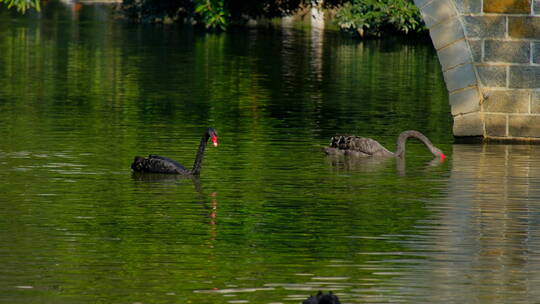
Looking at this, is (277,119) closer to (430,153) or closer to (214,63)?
(430,153)

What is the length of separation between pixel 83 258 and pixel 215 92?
21.5m

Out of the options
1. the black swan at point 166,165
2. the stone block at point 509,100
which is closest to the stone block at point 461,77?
the stone block at point 509,100

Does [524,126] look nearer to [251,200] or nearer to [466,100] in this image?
[466,100]

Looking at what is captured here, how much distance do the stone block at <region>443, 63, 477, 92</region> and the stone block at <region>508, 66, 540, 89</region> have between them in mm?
628

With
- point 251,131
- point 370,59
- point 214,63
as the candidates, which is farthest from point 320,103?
point 370,59

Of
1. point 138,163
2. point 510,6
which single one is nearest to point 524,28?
point 510,6

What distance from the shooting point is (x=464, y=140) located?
1035 inches

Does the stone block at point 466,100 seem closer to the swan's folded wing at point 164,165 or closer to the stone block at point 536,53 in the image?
the stone block at point 536,53

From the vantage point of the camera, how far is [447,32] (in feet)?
82.6

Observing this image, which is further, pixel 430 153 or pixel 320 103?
pixel 320 103

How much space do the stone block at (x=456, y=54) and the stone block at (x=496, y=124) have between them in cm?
103

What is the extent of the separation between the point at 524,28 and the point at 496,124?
5.85 feet

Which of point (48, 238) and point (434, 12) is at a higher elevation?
point (434, 12)

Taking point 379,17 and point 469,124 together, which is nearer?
point 469,124
